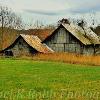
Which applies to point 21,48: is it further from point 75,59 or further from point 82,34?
point 75,59

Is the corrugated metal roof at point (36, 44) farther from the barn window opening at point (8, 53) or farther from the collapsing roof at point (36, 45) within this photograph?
the barn window opening at point (8, 53)

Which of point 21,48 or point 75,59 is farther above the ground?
point 21,48

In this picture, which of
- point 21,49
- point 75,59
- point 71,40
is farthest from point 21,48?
point 75,59

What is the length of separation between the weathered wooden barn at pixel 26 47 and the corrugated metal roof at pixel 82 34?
4.66 meters

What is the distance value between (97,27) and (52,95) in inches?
3085

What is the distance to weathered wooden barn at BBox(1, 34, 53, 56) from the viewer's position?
52.0 metres

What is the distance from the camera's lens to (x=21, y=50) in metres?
53.6

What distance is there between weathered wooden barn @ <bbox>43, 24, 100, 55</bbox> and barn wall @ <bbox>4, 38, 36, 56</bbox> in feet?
10.4

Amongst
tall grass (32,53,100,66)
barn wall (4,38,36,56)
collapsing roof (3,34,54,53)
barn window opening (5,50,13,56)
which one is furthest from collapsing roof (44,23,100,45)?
barn window opening (5,50,13,56)

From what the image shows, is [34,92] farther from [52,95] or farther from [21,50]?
[21,50]

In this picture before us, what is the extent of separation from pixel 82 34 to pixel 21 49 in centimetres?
1019

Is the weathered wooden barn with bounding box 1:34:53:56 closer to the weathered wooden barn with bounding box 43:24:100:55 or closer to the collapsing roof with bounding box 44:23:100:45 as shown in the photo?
the weathered wooden barn with bounding box 43:24:100:55

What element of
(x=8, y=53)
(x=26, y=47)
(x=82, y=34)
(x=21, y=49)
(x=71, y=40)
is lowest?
(x=8, y=53)

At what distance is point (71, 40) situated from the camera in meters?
52.1
